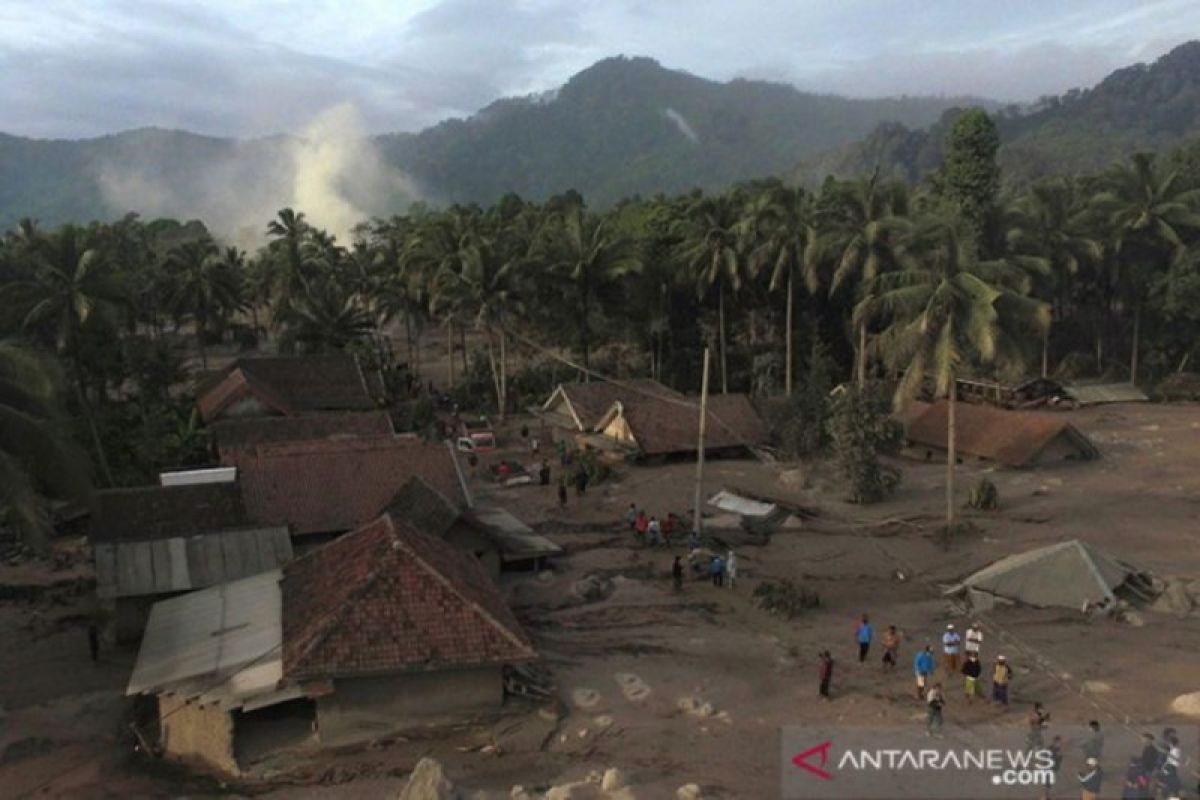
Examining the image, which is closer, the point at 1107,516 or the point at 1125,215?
the point at 1107,516

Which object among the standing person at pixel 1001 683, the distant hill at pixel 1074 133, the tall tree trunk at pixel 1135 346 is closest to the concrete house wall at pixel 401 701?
the standing person at pixel 1001 683

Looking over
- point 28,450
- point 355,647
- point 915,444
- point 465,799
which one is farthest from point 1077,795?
point 915,444

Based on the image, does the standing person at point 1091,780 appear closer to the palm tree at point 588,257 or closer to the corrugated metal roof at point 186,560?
the corrugated metal roof at point 186,560

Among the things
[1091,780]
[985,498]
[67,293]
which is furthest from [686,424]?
[1091,780]

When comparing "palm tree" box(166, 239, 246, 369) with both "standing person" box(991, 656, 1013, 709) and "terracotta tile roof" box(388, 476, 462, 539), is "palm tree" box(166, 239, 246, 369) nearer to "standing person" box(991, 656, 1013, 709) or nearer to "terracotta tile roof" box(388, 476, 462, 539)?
"terracotta tile roof" box(388, 476, 462, 539)

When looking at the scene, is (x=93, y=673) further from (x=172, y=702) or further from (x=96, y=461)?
(x=96, y=461)
